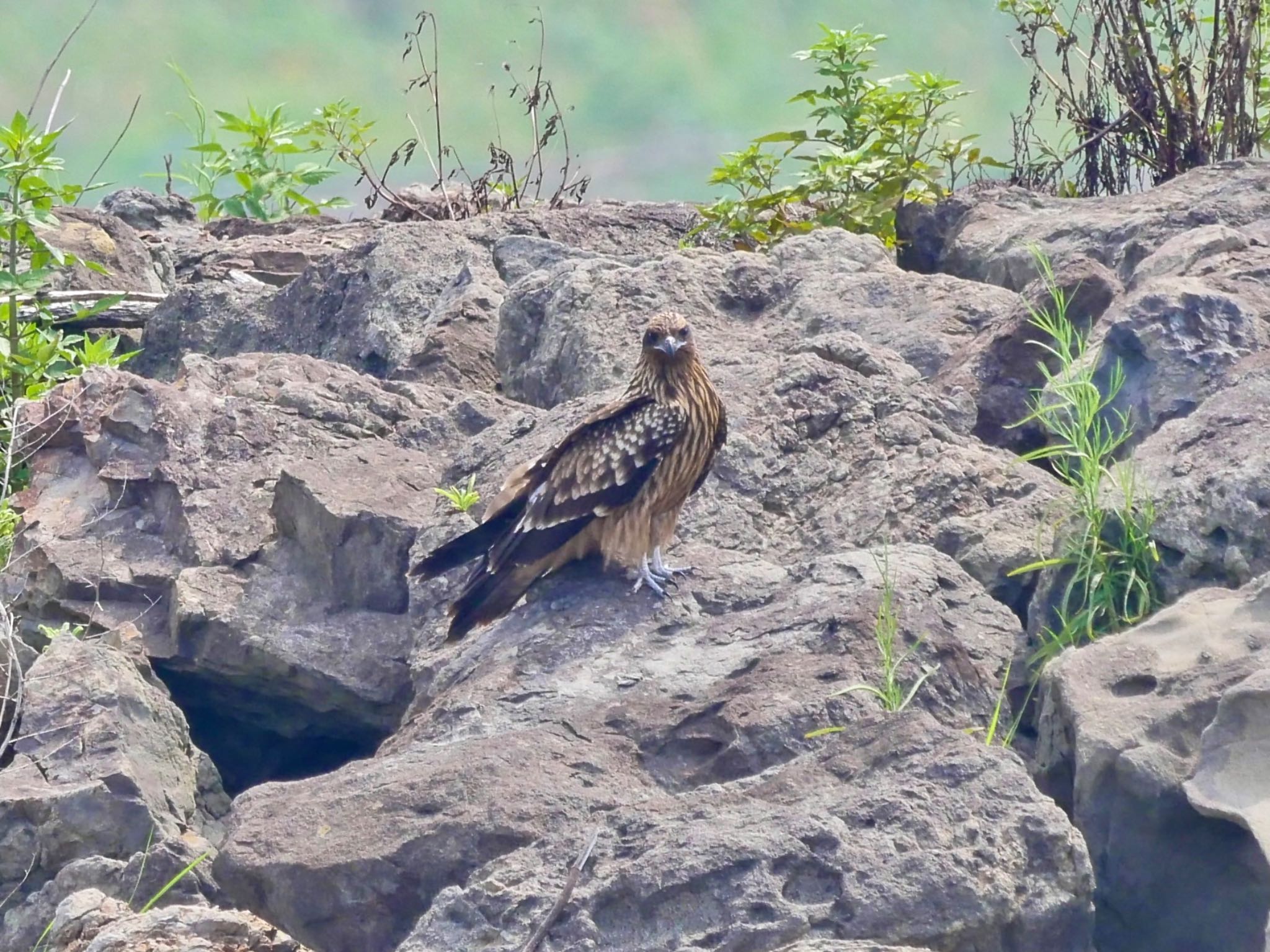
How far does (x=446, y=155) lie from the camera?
32.3ft

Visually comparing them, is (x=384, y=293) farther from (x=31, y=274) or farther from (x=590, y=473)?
(x=590, y=473)

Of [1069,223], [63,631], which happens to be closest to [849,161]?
[1069,223]

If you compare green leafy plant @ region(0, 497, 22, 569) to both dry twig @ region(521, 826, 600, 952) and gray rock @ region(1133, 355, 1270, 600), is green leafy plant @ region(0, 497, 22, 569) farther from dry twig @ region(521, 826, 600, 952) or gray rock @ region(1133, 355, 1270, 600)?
gray rock @ region(1133, 355, 1270, 600)

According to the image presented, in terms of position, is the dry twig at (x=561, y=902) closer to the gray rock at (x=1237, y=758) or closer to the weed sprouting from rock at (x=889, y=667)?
the weed sprouting from rock at (x=889, y=667)

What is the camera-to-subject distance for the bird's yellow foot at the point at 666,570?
510 cm

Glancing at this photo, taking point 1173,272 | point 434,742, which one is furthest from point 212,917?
point 1173,272

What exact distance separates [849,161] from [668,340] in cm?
311

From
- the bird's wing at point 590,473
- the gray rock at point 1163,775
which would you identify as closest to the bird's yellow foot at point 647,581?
the bird's wing at point 590,473

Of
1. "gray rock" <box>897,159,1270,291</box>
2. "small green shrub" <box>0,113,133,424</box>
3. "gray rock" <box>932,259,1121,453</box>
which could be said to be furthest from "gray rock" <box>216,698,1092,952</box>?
"small green shrub" <box>0,113,133,424</box>

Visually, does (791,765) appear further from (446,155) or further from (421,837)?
(446,155)

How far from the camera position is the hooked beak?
5656 mm

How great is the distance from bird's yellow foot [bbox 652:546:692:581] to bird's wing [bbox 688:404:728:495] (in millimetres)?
429

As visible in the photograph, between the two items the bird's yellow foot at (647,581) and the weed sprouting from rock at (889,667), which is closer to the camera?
the weed sprouting from rock at (889,667)

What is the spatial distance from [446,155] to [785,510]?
16.1ft
